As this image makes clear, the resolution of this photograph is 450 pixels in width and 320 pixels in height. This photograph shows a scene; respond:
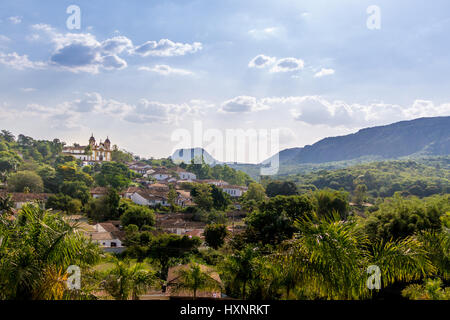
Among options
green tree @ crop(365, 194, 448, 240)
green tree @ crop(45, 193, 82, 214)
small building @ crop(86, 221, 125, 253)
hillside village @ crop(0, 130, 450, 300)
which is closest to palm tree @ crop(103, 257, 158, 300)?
hillside village @ crop(0, 130, 450, 300)

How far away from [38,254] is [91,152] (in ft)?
203

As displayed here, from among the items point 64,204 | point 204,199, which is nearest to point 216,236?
point 204,199

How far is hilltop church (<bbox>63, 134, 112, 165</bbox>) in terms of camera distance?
202 feet

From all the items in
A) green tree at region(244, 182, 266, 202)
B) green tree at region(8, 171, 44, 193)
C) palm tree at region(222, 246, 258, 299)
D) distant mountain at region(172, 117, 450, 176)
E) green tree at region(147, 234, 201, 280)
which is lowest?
green tree at region(147, 234, 201, 280)

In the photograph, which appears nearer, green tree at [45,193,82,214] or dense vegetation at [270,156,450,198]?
green tree at [45,193,82,214]

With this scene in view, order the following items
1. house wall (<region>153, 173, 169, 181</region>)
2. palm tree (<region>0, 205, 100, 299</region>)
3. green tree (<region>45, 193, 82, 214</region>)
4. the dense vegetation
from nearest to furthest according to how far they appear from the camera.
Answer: palm tree (<region>0, 205, 100, 299</region>) < green tree (<region>45, 193, 82, 214</region>) < house wall (<region>153, 173, 169, 181</region>) < the dense vegetation

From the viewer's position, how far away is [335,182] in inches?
2825

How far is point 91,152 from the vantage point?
61688 mm

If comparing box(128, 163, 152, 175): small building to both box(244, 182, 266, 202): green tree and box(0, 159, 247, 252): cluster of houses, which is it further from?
box(244, 182, 266, 202): green tree

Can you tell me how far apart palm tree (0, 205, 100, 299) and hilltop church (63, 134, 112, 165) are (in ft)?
192

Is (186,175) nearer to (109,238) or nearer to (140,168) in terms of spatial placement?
(140,168)

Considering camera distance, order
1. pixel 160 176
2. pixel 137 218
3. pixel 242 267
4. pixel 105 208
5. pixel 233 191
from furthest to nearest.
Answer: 1. pixel 160 176
2. pixel 233 191
3. pixel 105 208
4. pixel 137 218
5. pixel 242 267

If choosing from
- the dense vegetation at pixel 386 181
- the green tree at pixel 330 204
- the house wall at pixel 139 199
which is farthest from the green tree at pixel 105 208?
the dense vegetation at pixel 386 181
